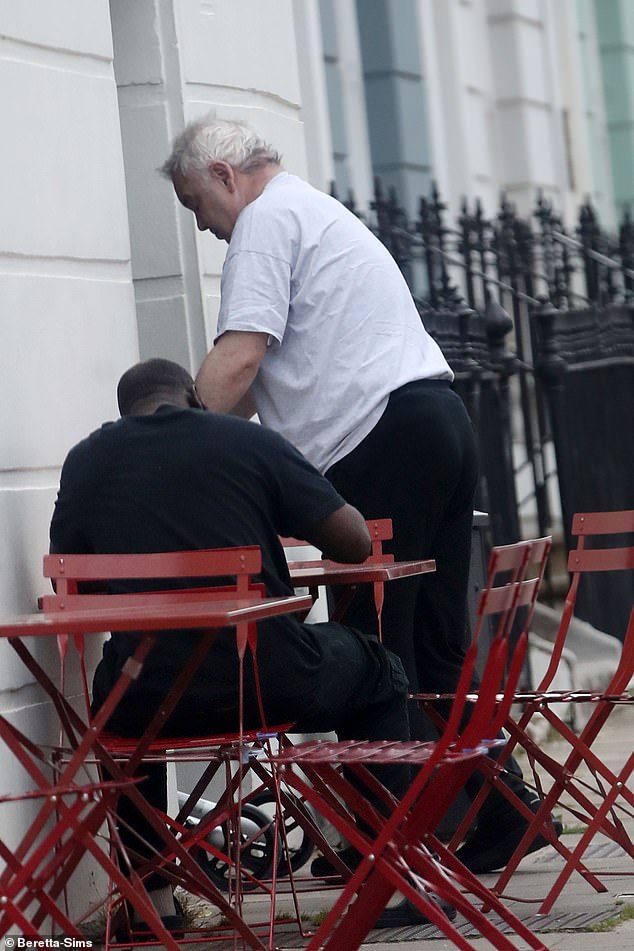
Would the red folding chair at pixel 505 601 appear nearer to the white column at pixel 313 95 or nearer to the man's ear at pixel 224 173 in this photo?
the man's ear at pixel 224 173

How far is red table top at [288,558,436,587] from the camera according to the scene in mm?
4309

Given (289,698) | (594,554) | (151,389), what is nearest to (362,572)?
(289,698)

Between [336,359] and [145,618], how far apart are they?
5.64 ft

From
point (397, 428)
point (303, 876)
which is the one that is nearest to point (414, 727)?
point (303, 876)

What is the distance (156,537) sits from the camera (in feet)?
13.5

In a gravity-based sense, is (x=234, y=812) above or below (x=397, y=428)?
below

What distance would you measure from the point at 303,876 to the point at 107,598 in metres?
1.74

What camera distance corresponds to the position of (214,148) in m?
4.97

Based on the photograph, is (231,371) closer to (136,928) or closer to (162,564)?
(162,564)

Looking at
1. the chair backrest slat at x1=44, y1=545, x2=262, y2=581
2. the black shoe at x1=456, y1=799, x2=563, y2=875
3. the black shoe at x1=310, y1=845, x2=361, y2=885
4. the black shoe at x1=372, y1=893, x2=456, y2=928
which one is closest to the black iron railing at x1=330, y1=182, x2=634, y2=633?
the black shoe at x1=456, y1=799, x2=563, y2=875

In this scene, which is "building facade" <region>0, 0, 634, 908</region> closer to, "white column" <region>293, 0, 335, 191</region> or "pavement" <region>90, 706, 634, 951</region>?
"pavement" <region>90, 706, 634, 951</region>

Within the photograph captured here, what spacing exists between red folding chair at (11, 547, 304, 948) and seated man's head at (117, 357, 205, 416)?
0.41 meters

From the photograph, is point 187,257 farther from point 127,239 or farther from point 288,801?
point 288,801

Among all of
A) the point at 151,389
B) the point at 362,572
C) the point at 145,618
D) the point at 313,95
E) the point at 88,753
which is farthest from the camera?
the point at 313,95
